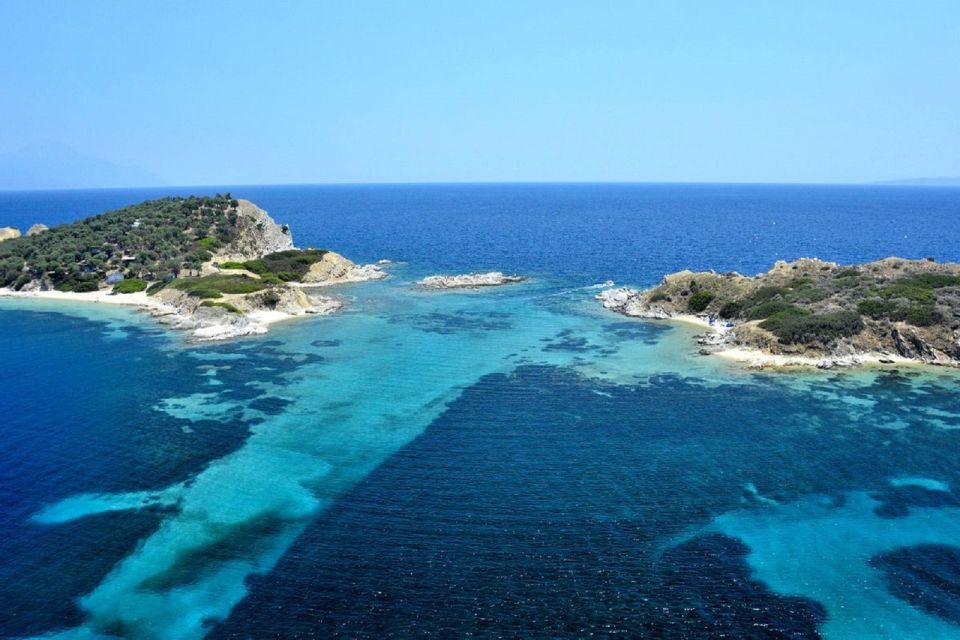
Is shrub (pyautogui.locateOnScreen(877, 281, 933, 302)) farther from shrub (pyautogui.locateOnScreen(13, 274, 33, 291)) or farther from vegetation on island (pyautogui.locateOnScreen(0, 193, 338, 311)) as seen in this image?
shrub (pyautogui.locateOnScreen(13, 274, 33, 291))

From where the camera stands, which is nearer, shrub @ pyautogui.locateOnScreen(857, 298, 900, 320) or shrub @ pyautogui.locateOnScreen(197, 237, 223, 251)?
shrub @ pyautogui.locateOnScreen(857, 298, 900, 320)

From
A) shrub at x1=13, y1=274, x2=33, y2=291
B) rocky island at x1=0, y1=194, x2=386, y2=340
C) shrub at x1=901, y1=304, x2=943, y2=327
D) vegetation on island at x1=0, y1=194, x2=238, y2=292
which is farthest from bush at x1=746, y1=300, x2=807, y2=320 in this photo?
shrub at x1=13, y1=274, x2=33, y2=291

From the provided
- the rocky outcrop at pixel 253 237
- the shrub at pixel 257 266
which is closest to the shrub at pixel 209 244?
the rocky outcrop at pixel 253 237

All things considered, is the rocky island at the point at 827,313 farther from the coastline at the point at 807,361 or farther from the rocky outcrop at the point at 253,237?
the rocky outcrop at the point at 253,237

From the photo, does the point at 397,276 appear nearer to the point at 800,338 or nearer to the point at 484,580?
the point at 800,338

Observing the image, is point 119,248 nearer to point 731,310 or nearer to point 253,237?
point 253,237

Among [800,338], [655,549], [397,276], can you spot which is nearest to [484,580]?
[655,549]
